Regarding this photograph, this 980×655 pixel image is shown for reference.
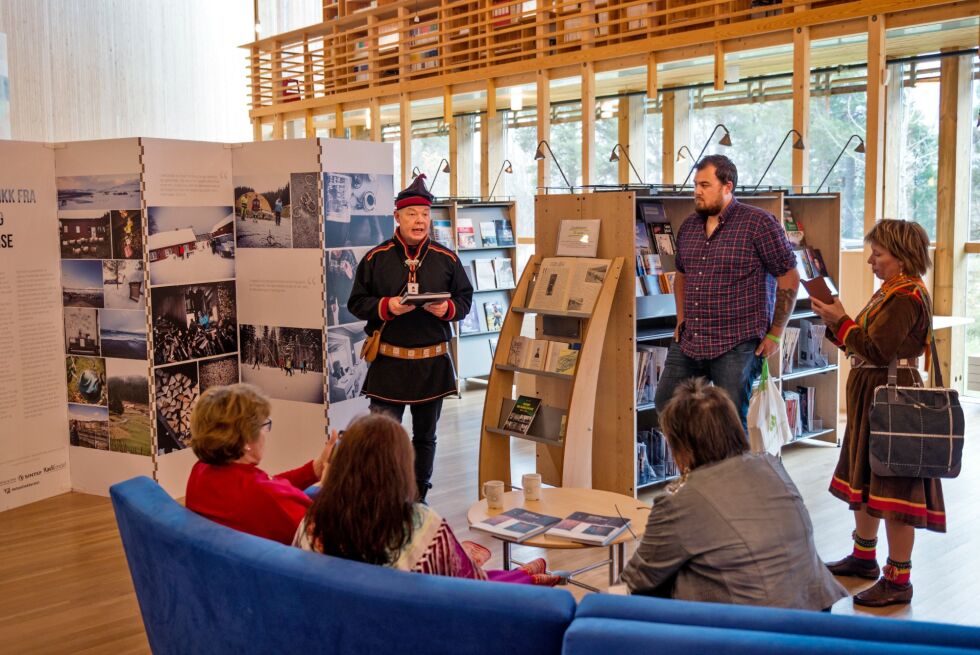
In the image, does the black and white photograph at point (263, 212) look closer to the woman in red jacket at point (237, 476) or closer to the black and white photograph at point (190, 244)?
the black and white photograph at point (190, 244)

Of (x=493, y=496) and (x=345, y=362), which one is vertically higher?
Result: (x=345, y=362)

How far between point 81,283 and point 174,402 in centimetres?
94

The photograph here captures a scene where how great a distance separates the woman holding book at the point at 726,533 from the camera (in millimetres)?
2527

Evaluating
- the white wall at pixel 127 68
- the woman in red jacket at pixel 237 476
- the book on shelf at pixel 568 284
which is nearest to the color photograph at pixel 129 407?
the book on shelf at pixel 568 284

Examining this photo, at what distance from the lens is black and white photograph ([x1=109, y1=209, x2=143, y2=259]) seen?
18.7ft

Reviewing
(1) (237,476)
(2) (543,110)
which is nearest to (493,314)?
(2) (543,110)

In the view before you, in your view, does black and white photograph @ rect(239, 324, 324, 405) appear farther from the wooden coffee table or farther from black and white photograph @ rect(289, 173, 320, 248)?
the wooden coffee table

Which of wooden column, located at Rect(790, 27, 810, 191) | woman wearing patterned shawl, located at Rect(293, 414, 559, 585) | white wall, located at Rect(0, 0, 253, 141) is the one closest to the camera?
woman wearing patterned shawl, located at Rect(293, 414, 559, 585)

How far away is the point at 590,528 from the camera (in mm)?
3582

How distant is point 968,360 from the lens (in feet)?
29.4

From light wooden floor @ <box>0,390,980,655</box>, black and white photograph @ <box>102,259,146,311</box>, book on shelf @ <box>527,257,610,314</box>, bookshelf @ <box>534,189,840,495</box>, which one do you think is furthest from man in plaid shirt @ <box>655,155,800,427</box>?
black and white photograph @ <box>102,259,146,311</box>

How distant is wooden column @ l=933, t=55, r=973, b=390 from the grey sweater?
22.7 ft

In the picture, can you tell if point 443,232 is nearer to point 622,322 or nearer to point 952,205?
point 622,322

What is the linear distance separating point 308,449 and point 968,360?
6307 millimetres
